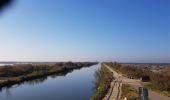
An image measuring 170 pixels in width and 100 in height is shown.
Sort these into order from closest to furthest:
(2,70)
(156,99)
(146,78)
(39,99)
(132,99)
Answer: (132,99)
(156,99)
(39,99)
(146,78)
(2,70)

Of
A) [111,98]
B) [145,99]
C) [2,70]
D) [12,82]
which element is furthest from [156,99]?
[2,70]

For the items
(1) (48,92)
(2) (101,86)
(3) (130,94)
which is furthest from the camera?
(1) (48,92)

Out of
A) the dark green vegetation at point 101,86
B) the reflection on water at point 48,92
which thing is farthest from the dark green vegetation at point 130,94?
the reflection on water at point 48,92

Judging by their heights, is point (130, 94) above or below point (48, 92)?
above

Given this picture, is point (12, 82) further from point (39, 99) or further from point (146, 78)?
point (146, 78)

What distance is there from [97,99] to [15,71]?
41.7 metres

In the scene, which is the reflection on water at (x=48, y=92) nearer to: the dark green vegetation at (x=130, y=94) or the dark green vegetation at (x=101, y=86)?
the dark green vegetation at (x=101, y=86)

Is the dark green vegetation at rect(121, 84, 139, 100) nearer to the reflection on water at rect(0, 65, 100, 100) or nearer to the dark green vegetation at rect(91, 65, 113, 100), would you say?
the dark green vegetation at rect(91, 65, 113, 100)

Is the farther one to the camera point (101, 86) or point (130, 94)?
point (101, 86)

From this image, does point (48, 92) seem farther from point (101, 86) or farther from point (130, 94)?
point (130, 94)

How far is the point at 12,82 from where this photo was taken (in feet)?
125

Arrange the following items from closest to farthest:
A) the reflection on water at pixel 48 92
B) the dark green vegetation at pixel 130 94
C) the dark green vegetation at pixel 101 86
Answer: the dark green vegetation at pixel 130 94
the dark green vegetation at pixel 101 86
the reflection on water at pixel 48 92

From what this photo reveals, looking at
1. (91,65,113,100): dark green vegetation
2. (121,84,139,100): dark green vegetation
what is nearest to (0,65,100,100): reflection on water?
(91,65,113,100): dark green vegetation

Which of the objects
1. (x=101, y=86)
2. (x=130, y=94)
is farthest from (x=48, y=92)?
(x=130, y=94)
